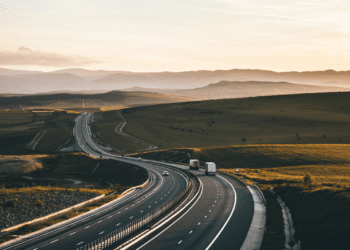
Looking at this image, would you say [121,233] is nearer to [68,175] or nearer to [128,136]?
[68,175]

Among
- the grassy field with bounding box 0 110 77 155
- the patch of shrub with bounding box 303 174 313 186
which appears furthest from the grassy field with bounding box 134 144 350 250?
the grassy field with bounding box 0 110 77 155

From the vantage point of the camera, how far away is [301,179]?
6888 centimetres

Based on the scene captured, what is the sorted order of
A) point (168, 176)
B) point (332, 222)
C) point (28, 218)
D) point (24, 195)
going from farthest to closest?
1. point (168, 176)
2. point (24, 195)
3. point (28, 218)
4. point (332, 222)

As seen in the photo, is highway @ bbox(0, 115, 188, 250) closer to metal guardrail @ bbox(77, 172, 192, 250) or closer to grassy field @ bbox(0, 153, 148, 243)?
metal guardrail @ bbox(77, 172, 192, 250)

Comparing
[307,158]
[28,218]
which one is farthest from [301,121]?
[28,218]

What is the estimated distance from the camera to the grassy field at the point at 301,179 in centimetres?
3152

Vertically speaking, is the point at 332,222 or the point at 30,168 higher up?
the point at 332,222

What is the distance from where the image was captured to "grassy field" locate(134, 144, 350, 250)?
31522 mm

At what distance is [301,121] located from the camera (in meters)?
167

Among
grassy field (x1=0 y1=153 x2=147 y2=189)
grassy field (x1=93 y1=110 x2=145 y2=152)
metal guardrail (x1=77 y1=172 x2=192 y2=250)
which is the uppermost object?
metal guardrail (x1=77 y1=172 x2=192 y2=250)

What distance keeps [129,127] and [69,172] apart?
242 feet

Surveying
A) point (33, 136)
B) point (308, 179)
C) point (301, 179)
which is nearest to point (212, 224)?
point (308, 179)

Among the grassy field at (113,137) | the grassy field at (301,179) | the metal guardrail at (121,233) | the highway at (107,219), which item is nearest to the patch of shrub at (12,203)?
the highway at (107,219)

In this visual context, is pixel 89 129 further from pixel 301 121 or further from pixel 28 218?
pixel 28 218
